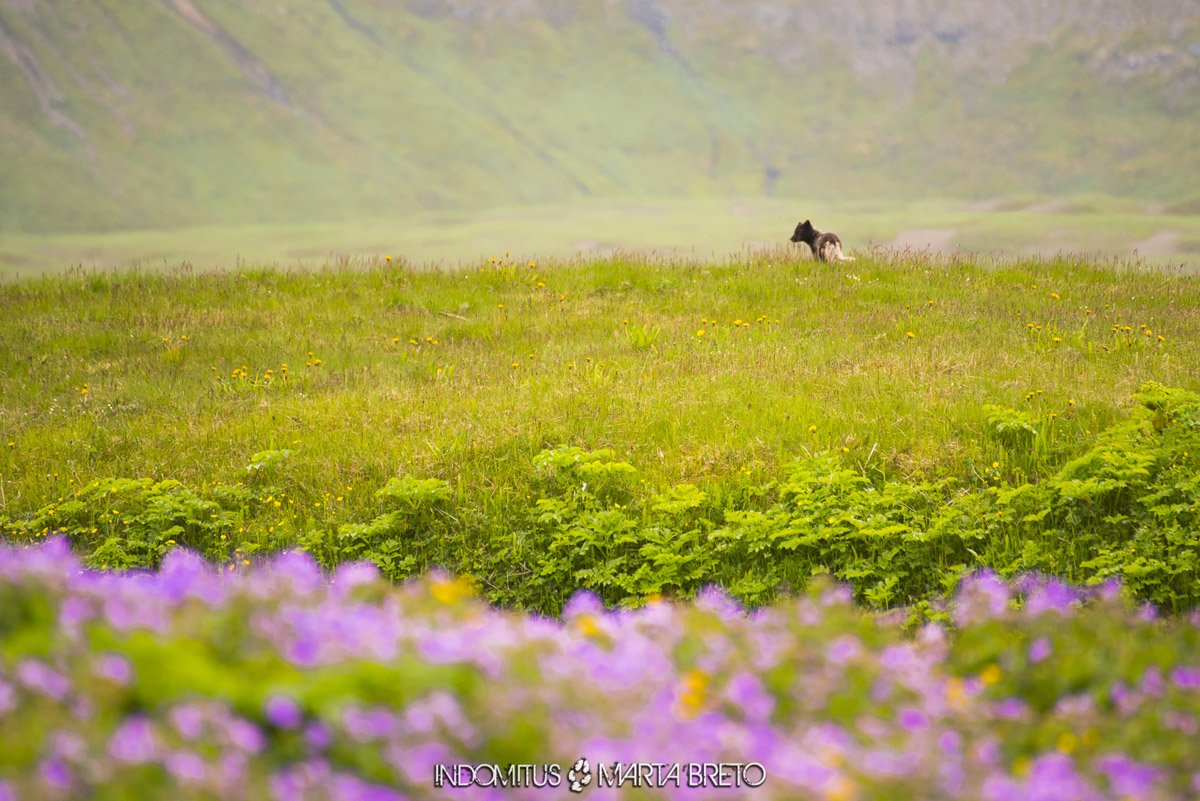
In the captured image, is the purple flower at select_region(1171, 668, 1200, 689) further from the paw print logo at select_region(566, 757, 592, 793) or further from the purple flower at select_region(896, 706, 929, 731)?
the paw print logo at select_region(566, 757, 592, 793)

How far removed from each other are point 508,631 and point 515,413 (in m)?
6.41

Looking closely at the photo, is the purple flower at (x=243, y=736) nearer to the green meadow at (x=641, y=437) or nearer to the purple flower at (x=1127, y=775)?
the purple flower at (x=1127, y=775)

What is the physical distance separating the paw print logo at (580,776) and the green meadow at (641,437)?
4227 mm

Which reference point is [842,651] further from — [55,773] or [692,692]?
[55,773]

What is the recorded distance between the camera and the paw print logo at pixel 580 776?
1.83 m

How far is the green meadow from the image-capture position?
6340 mm

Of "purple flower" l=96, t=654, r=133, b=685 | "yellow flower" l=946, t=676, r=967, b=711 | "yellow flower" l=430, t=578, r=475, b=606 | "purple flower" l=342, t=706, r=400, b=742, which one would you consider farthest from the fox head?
"purple flower" l=96, t=654, r=133, b=685

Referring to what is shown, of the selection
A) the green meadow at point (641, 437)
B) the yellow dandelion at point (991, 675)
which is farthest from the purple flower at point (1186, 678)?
the green meadow at point (641, 437)

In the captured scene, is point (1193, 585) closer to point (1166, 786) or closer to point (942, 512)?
point (942, 512)

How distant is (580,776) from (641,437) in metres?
6.20

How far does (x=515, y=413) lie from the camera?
28.0 ft

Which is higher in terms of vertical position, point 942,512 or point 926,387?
point 926,387

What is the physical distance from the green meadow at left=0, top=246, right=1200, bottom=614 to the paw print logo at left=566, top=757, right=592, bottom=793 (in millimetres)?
4227

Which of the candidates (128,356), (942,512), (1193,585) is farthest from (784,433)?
(128,356)
